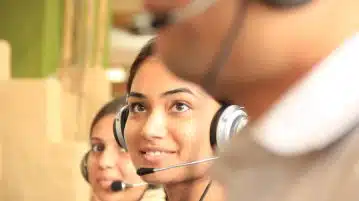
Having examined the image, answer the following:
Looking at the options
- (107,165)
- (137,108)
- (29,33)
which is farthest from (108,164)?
(29,33)

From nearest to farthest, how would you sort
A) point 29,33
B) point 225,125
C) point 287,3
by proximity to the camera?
point 287,3, point 225,125, point 29,33

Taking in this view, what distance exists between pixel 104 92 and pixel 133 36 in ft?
0.39

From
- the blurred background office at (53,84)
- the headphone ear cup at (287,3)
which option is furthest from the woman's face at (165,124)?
the headphone ear cup at (287,3)

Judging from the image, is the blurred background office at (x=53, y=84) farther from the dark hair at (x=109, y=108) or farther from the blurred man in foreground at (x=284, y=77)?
the blurred man in foreground at (x=284, y=77)

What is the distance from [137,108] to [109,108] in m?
0.11

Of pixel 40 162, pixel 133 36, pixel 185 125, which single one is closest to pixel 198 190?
pixel 185 125

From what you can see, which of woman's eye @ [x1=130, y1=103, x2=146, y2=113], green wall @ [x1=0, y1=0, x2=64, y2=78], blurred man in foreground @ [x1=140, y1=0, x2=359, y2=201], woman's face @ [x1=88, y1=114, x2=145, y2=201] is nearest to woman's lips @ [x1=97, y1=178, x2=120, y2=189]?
woman's face @ [x1=88, y1=114, x2=145, y2=201]

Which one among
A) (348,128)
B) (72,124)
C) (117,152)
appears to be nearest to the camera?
(348,128)

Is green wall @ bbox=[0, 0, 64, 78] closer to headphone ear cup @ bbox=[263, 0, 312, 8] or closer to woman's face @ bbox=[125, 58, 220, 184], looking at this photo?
woman's face @ bbox=[125, 58, 220, 184]

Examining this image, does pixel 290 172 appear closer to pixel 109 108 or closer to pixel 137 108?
pixel 137 108

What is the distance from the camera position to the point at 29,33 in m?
0.89

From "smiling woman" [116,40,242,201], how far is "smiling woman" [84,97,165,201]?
0.13ft

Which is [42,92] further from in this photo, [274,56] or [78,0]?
[274,56]

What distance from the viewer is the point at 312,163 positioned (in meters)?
0.34
